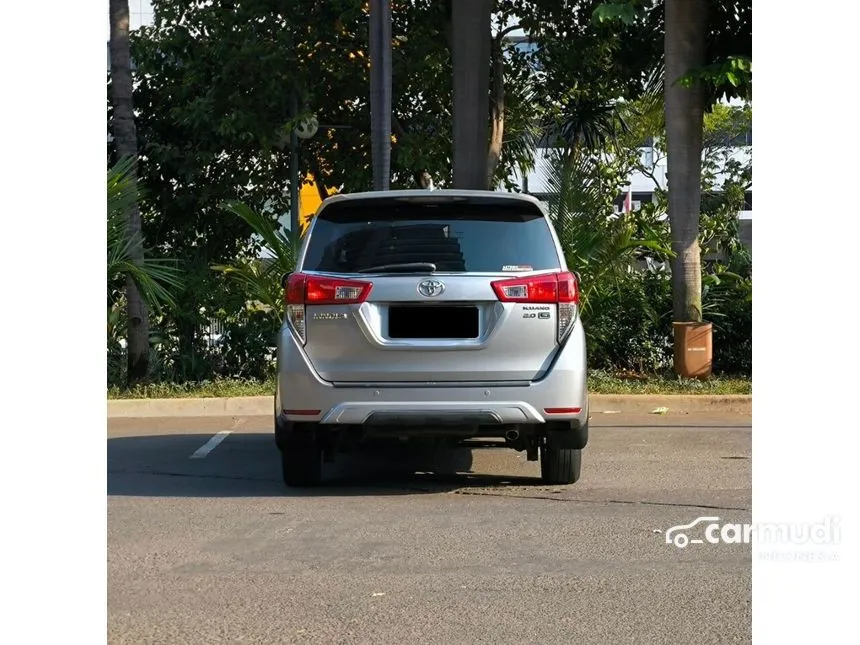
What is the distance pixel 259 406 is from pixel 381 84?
Answer: 13.9 ft

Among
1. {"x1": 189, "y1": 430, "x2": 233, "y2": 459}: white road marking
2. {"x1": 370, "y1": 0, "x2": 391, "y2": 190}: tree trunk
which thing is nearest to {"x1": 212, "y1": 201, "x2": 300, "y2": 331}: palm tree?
{"x1": 370, "y1": 0, "x2": 391, "y2": 190}: tree trunk

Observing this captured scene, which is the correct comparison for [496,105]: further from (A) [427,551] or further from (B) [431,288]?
(A) [427,551]

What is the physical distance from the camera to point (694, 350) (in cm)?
1449

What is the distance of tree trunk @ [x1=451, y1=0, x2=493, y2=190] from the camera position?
1589 centimetres

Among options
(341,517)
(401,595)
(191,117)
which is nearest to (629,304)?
(191,117)

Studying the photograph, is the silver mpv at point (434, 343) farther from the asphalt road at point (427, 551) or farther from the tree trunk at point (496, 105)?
the tree trunk at point (496, 105)

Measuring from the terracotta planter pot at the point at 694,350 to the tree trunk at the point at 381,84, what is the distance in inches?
143

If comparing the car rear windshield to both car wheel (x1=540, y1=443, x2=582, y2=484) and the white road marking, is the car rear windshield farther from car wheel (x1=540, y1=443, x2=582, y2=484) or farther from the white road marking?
the white road marking

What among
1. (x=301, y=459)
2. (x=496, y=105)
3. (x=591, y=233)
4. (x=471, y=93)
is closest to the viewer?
(x=301, y=459)

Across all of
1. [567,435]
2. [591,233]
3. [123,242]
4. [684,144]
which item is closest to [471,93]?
[591,233]

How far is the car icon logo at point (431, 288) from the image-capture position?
25.6ft

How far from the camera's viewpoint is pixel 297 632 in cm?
508

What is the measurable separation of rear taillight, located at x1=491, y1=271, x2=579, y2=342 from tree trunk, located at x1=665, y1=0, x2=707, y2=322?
7.19 metres
